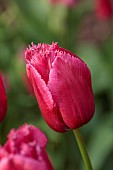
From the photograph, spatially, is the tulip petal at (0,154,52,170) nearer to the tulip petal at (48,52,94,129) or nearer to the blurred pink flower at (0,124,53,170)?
the blurred pink flower at (0,124,53,170)

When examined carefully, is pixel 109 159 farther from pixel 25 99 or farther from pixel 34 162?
pixel 34 162

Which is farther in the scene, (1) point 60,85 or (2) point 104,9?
(2) point 104,9

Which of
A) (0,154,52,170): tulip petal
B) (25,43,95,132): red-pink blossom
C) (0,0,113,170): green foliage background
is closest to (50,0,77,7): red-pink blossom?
(0,0,113,170): green foliage background

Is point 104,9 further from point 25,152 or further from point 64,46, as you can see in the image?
point 25,152

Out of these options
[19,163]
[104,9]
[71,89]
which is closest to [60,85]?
[71,89]

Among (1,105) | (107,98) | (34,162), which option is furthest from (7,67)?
(34,162)

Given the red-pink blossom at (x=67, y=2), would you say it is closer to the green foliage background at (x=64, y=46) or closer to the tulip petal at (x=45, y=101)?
the green foliage background at (x=64, y=46)
